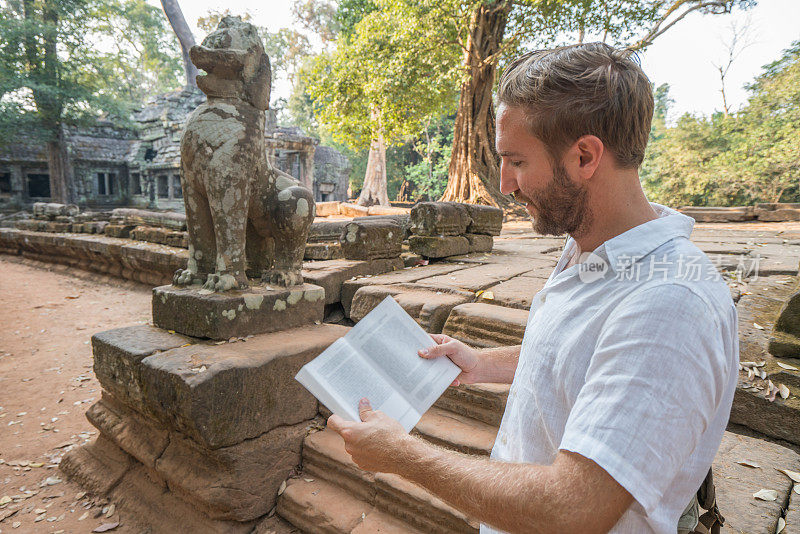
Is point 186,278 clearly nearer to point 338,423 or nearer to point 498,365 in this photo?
point 338,423

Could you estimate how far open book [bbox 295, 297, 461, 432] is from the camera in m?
1.11

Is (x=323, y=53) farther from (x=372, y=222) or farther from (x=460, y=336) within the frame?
(x=460, y=336)

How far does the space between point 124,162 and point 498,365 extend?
24562 millimetres

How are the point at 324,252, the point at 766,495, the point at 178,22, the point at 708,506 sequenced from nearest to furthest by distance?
the point at 708,506 < the point at 766,495 < the point at 324,252 < the point at 178,22

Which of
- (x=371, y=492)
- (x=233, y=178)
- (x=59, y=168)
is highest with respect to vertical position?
(x=59, y=168)

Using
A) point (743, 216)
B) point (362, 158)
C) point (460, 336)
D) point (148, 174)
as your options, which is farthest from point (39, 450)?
point (362, 158)

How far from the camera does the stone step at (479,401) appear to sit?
2021mm

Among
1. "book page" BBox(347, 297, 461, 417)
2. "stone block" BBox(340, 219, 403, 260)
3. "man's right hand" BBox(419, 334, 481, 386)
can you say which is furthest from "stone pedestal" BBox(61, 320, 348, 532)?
"stone block" BBox(340, 219, 403, 260)

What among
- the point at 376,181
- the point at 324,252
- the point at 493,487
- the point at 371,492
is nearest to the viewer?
the point at 493,487

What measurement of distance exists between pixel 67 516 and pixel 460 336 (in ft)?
7.38

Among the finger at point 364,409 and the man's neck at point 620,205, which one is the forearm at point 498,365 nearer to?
the finger at point 364,409

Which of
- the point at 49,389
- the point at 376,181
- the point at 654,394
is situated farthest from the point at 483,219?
the point at 376,181

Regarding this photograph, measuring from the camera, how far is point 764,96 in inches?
585

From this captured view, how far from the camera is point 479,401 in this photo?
2.09m
